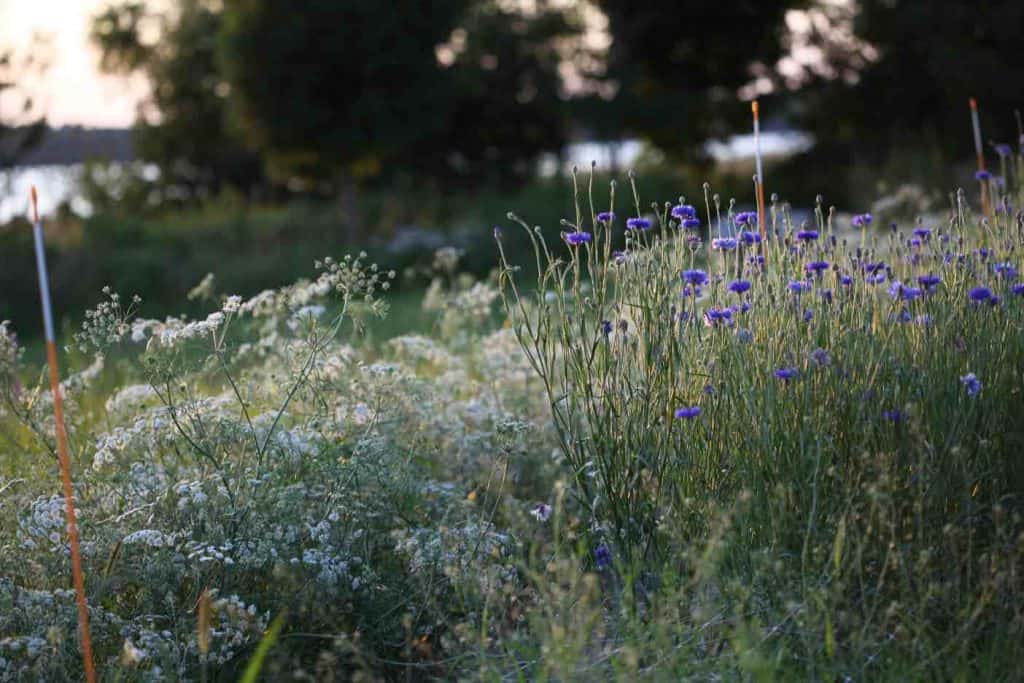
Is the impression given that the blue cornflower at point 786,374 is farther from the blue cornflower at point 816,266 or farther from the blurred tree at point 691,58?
the blurred tree at point 691,58

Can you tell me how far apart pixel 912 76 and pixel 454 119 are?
6697mm

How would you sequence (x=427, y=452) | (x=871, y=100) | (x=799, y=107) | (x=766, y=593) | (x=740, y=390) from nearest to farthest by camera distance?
(x=766, y=593)
(x=740, y=390)
(x=427, y=452)
(x=871, y=100)
(x=799, y=107)

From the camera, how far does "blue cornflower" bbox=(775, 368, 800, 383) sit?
306cm

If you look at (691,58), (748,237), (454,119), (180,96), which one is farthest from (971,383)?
(180,96)

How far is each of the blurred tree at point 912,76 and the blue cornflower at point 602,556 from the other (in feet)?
42.9

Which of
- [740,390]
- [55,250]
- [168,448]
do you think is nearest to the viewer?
[740,390]

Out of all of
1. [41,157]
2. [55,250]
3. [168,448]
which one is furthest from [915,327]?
[41,157]

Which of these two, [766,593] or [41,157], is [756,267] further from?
[41,157]

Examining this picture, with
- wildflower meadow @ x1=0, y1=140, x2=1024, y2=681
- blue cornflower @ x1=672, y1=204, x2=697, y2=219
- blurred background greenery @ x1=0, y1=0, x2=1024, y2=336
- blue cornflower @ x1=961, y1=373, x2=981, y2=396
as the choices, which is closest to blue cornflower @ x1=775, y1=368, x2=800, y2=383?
wildflower meadow @ x1=0, y1=140, x2=1024, y2=681

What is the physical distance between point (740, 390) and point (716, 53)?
15.9 metres

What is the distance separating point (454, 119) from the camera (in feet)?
57.3

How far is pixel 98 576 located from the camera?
3549mm

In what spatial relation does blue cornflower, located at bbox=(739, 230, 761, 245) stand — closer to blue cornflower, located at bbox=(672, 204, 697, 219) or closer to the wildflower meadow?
the wildflower meadow

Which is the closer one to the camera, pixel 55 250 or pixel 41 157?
pixel 55 250
